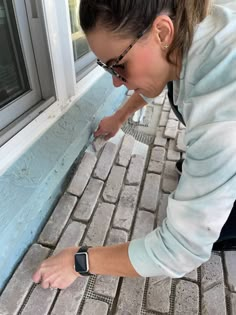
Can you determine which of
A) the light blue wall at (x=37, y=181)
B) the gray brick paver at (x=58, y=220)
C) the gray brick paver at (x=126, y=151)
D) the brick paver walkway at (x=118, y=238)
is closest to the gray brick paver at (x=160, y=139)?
the brick paver walkway at (x=118, y=238)

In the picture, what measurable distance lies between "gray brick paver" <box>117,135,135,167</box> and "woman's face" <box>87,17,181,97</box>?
0.67m

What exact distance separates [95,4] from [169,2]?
16 centimetres

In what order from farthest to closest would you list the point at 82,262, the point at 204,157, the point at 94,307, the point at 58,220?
the point at 58,220
the point at 94,307
the point at 82,262
the point at 204,157

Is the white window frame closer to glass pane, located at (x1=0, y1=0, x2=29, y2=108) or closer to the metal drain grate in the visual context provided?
glass pane, located at (x1=0, y1=0, x2=29, y2=108)

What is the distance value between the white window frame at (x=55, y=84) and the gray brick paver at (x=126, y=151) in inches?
12.9

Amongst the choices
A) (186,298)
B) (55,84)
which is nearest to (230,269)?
(186,298)

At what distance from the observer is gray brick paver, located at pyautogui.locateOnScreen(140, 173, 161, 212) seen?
3.97 feet

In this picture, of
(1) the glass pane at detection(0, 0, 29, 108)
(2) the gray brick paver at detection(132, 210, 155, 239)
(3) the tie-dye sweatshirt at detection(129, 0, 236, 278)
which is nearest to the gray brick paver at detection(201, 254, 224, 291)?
(2) the gray brick paver at detection(132, 210, 155, 239)

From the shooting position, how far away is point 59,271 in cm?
82

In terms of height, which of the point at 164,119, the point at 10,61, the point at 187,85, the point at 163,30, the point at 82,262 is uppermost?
the point at 163,30

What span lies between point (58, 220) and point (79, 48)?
0.96 meters

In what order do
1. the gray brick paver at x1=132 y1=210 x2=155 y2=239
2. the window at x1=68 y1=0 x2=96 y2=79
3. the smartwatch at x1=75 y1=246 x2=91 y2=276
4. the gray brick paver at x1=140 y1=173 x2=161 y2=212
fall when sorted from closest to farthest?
the smartwatch at x1=75 y1=246 x2=91 y2=276
the gray brick paver at x1=132 y1=210 x2=155 y2=239
the gray brick paver at x1=140 y1=173 x2=161 y2=212
the window at x1=68 y1=0 x2=96 y2=79

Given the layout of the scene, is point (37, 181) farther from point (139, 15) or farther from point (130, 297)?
point (139, 15)

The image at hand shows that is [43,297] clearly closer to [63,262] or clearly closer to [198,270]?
[63,262]
